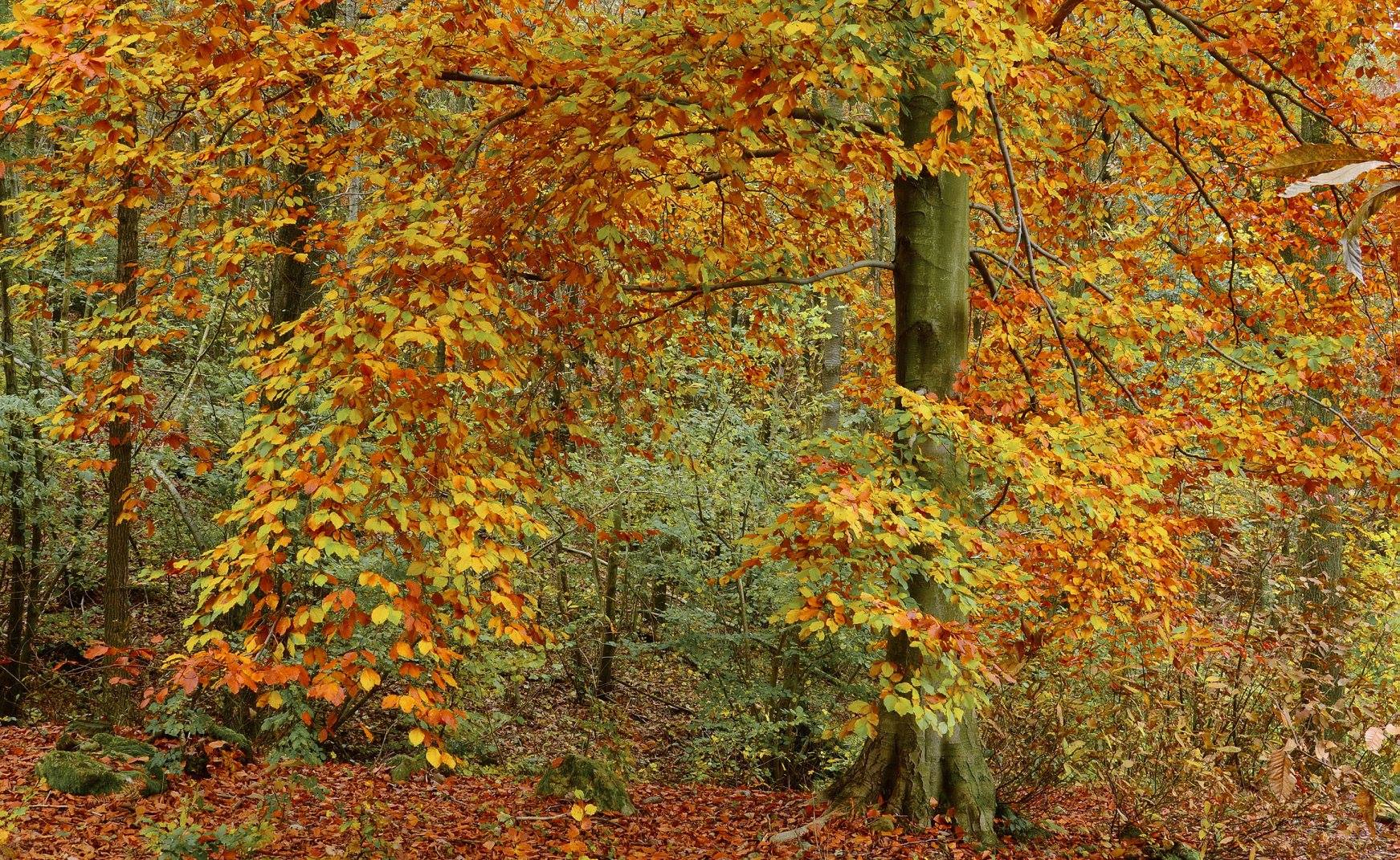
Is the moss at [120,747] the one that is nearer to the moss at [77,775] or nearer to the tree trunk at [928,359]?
the moss at [77,775]

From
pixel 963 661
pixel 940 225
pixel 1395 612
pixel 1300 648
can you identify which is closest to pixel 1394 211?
pixel 963 661

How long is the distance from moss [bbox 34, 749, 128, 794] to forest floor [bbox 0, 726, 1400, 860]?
0.10m

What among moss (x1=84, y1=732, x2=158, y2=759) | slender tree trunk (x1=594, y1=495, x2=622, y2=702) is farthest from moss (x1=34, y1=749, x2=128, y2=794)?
slender tree trunk (x1=594, y1=495, x2=622, y2=702)

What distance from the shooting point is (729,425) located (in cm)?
1078

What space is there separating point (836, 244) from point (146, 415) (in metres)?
5.41

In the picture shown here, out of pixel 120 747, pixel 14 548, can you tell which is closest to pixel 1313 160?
pixel 120 747

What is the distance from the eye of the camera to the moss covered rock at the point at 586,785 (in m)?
8.14

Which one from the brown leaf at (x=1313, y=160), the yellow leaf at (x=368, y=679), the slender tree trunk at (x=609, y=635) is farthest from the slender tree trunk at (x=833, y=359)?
the brown leaf at (x=1313, y=160)

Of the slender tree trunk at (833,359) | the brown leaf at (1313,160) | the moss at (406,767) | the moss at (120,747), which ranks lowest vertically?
the moss at (406,767)

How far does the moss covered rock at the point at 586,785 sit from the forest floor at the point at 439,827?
96mm

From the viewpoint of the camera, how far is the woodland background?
15.8 feet

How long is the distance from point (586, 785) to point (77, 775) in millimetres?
3588

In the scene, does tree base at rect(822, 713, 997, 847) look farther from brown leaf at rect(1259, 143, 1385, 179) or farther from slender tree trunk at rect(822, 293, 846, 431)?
brown leaf at rect(1259, 143, 1385, 179)

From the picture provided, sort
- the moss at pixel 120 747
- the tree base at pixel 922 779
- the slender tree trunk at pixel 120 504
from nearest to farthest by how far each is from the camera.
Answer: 1. the tree base at pixel 922 779
2. the moss at pixel 120 747
3. the slender tree trunk at pixel 120 504
